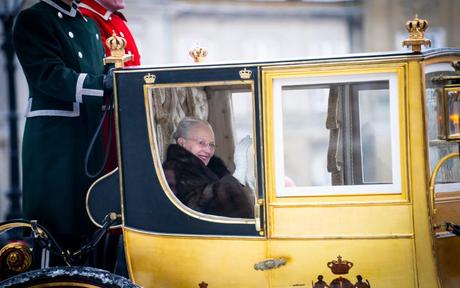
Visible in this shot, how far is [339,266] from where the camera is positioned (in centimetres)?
272

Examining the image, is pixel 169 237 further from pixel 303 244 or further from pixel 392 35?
pixel 392 35

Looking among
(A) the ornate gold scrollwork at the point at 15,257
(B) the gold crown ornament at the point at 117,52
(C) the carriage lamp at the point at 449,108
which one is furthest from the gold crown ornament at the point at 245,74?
(A) the ornate gold scrollwork at the point at 15,257

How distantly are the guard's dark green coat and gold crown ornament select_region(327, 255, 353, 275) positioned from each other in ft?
3.64

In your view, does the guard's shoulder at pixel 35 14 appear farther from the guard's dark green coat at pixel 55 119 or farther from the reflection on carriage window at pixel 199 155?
the reflection on carriage window at pixel 199 155

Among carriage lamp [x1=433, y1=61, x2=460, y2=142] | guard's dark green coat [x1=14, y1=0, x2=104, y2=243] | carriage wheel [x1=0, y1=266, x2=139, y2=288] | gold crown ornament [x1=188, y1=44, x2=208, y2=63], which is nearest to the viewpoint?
carriage wheel [x1=0, y1=266, x2=139, y2=288]

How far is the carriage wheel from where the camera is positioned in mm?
2654

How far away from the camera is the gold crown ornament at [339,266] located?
2.72 m

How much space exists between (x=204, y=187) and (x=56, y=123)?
788 mm

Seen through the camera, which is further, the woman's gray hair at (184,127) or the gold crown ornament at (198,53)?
the gold crown ornament at (198,53)

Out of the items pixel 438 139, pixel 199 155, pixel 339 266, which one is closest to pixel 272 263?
pixel 339 266

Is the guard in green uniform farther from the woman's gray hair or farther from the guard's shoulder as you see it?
the woman's gray hair

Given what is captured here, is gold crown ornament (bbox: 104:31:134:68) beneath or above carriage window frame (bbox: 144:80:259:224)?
above

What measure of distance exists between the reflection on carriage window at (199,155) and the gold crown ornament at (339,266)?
1.23 ft

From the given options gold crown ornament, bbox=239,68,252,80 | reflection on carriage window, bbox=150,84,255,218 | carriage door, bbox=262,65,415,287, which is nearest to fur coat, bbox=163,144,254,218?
reflection on carriage window, bbox=150,84,255,218
